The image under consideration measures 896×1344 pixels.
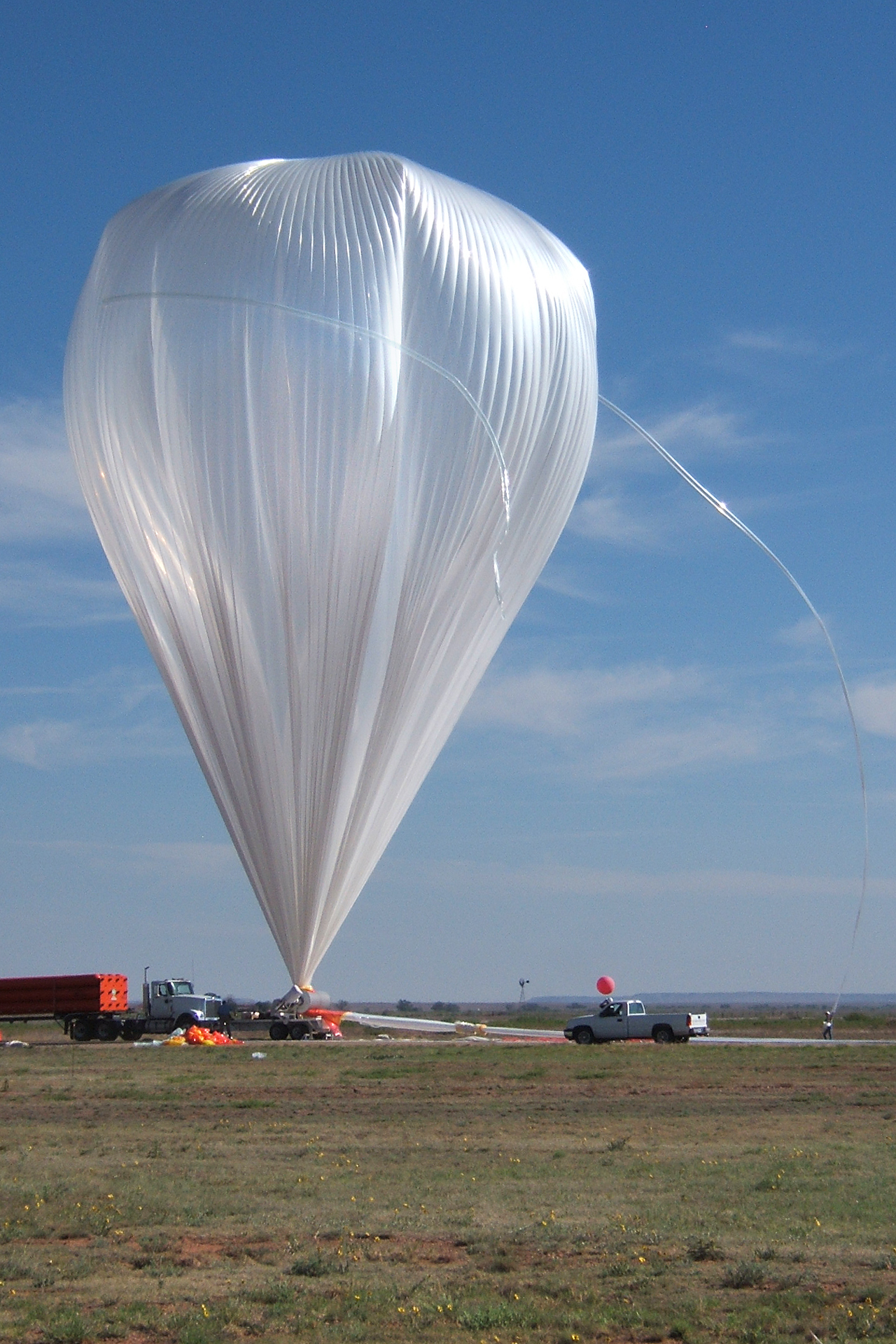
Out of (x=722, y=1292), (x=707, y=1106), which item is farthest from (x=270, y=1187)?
(x=707, y=1106)

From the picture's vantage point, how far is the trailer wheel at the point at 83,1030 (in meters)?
40.9

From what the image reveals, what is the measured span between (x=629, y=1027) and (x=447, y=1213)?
28.1 metres

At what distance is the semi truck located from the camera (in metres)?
39.4

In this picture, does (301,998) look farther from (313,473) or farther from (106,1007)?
(106,1007)

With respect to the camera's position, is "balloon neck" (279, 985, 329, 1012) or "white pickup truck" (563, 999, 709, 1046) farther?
"white pickup truck" (563, 999, 709, 1046)

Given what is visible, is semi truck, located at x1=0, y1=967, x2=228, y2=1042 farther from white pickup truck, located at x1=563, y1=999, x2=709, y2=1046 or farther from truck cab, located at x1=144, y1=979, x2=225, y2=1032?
white pickup truck, located at x1=563, y1=999, x2=709, y2=1046

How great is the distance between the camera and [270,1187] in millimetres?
13492

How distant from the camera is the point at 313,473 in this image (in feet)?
71.8

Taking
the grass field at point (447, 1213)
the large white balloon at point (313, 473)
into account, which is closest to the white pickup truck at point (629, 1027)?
the grass field at point (447, 1213)

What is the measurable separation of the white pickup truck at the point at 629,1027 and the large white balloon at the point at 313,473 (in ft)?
58.6

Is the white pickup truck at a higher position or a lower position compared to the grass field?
lower

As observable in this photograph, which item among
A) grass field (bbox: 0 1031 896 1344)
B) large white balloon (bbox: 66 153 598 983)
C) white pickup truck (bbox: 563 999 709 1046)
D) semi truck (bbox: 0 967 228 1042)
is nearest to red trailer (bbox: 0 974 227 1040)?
semi truck (bbox: 0 967 228 1042)

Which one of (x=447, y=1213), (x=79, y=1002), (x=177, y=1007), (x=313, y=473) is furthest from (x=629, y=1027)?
(x=447, y=1213)

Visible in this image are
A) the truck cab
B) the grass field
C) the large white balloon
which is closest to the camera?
the grass field
